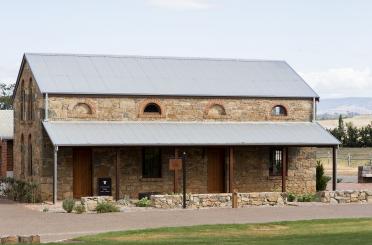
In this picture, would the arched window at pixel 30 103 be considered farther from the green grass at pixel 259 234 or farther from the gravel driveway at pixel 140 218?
the green grass at pixel 259 234

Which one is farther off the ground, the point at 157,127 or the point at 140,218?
the point at 157,127

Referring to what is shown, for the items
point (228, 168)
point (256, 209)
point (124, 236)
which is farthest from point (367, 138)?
point (124, 236)

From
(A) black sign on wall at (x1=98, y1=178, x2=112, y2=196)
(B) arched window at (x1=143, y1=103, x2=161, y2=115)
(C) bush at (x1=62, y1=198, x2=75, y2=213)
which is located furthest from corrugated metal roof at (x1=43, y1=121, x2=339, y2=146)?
(C) bush at (x1=62, y1=198, x2=75, y2=213)

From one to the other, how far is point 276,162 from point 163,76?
6.72 metres

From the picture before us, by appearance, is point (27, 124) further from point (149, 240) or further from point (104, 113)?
point (149, 240)

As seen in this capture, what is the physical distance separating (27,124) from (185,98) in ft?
24.5

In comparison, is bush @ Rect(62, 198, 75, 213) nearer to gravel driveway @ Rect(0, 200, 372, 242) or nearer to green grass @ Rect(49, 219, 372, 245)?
gravel driveway @ Rect(0, 200, 372, 242)

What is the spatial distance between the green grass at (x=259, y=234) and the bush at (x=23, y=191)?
553 inches

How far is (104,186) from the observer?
124 feet

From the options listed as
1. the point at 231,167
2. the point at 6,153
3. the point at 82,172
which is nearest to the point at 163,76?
the point at 231,167

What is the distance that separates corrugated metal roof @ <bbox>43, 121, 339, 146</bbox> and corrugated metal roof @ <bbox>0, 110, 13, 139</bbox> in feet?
35.1

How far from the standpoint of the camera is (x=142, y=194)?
1517 inches

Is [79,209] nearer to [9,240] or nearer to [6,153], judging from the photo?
[9,240]

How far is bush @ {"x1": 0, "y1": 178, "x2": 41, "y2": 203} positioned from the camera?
37.2 m
